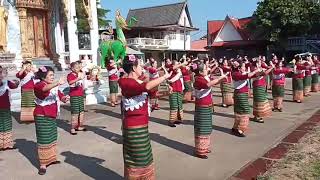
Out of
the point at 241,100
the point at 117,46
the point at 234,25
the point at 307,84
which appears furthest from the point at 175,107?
the point at 234,25

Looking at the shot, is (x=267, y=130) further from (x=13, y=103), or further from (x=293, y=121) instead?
(x=13, y=103)

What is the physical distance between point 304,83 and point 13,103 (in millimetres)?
9954

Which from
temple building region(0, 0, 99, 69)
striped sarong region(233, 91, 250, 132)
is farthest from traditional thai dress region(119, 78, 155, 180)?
temple building region(0, 0, 99, 69)

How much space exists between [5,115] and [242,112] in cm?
466

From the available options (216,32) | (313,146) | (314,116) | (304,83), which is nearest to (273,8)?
(216,32)

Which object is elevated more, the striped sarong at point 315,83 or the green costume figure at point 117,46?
the green costume figure at point 117,46

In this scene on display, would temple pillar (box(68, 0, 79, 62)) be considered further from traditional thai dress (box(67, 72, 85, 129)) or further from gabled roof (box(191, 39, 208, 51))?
gabled roof (box(191, 39, 208, 51))

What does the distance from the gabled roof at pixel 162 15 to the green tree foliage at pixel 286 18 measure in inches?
501

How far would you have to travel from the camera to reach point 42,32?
17.2m

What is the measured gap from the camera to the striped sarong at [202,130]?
702 centimetres

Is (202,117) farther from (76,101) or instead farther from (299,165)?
(76,101)

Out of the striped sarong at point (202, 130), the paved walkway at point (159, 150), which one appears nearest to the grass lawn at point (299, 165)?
the paved walkway at point (159, 150)

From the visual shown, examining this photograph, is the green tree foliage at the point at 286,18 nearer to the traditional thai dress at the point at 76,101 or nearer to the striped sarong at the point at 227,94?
the striped sarong at the point at 227,94

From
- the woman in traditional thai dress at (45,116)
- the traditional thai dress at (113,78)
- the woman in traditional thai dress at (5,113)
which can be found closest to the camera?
the woman in traditional thai dress at (45,116)
